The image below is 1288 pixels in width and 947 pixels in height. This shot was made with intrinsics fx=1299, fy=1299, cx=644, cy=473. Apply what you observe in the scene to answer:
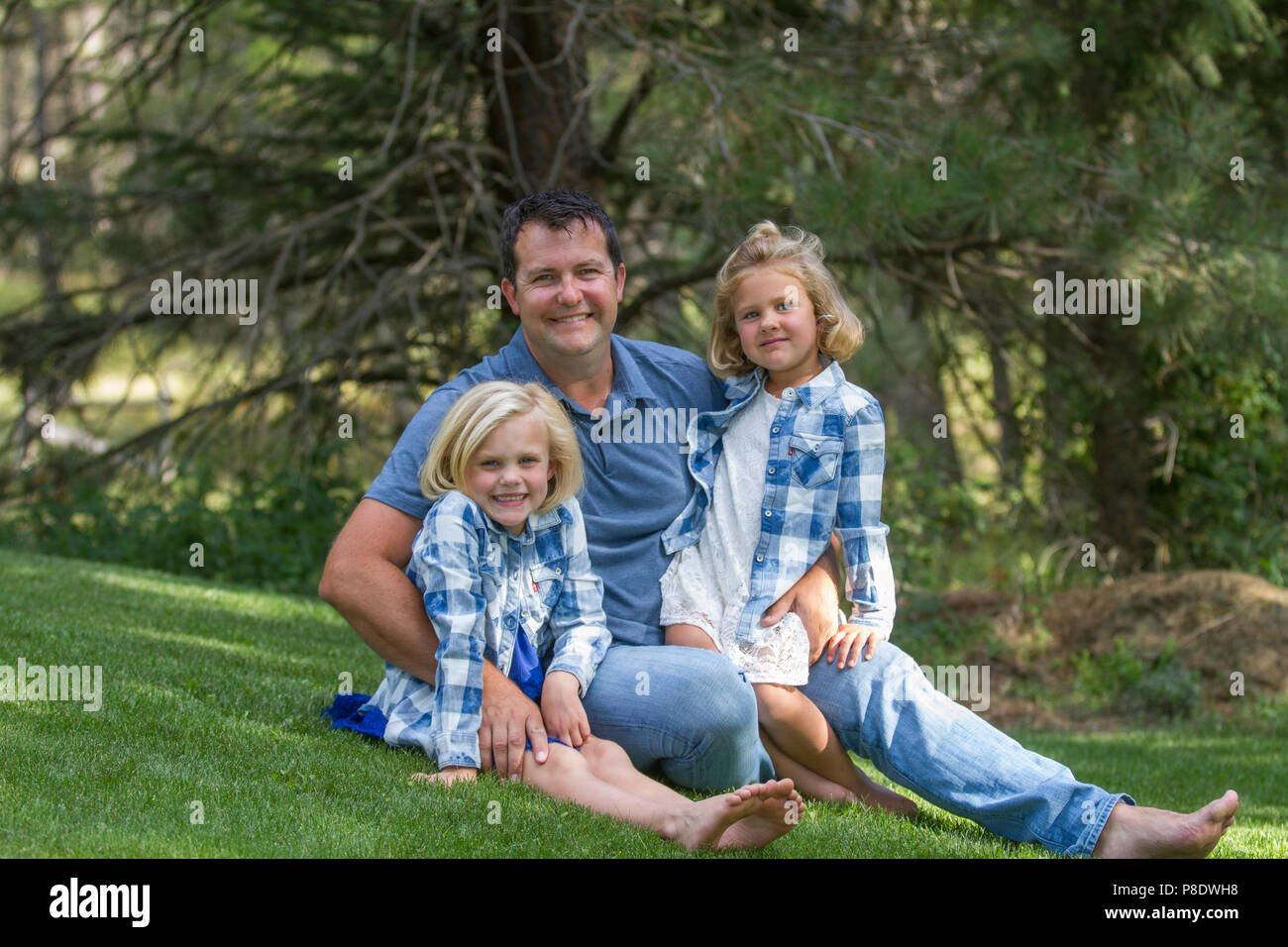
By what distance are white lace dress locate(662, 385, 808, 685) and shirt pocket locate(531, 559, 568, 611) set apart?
0.33 metres

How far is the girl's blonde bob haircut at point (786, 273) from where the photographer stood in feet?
11.6

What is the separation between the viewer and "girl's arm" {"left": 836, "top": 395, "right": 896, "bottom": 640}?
3393 millimetres

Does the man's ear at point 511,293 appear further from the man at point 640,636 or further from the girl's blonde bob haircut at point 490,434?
the girl's blonde bob haircut at point 490,434

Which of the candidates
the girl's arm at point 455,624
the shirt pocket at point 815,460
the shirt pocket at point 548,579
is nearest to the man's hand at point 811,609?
the shirt pocket at point 815,460

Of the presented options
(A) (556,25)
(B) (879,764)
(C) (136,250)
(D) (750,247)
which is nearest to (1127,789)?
(B) (879,764)

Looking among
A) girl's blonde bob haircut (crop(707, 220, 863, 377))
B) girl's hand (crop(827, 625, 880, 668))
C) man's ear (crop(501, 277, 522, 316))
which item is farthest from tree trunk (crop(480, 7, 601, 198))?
girl's hand (crop(827, 625, 880, 668))

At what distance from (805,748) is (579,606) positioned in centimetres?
70

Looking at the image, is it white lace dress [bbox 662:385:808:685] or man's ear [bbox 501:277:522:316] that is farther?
man's ear [bbox 501:277:522:316]

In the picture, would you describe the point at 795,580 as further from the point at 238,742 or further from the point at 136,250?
the point at 136,250

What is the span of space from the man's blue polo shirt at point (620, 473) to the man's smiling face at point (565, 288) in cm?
16

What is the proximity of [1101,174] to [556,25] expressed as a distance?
3.33 meters

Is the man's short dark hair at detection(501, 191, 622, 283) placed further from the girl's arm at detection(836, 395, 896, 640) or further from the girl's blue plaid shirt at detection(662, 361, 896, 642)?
the girl's arm at detection(836, 395, 896, 640)

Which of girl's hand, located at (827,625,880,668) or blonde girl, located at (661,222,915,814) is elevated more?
blonde girl, located at (661,222,915,814)

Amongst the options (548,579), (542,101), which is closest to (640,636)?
(548,579)
